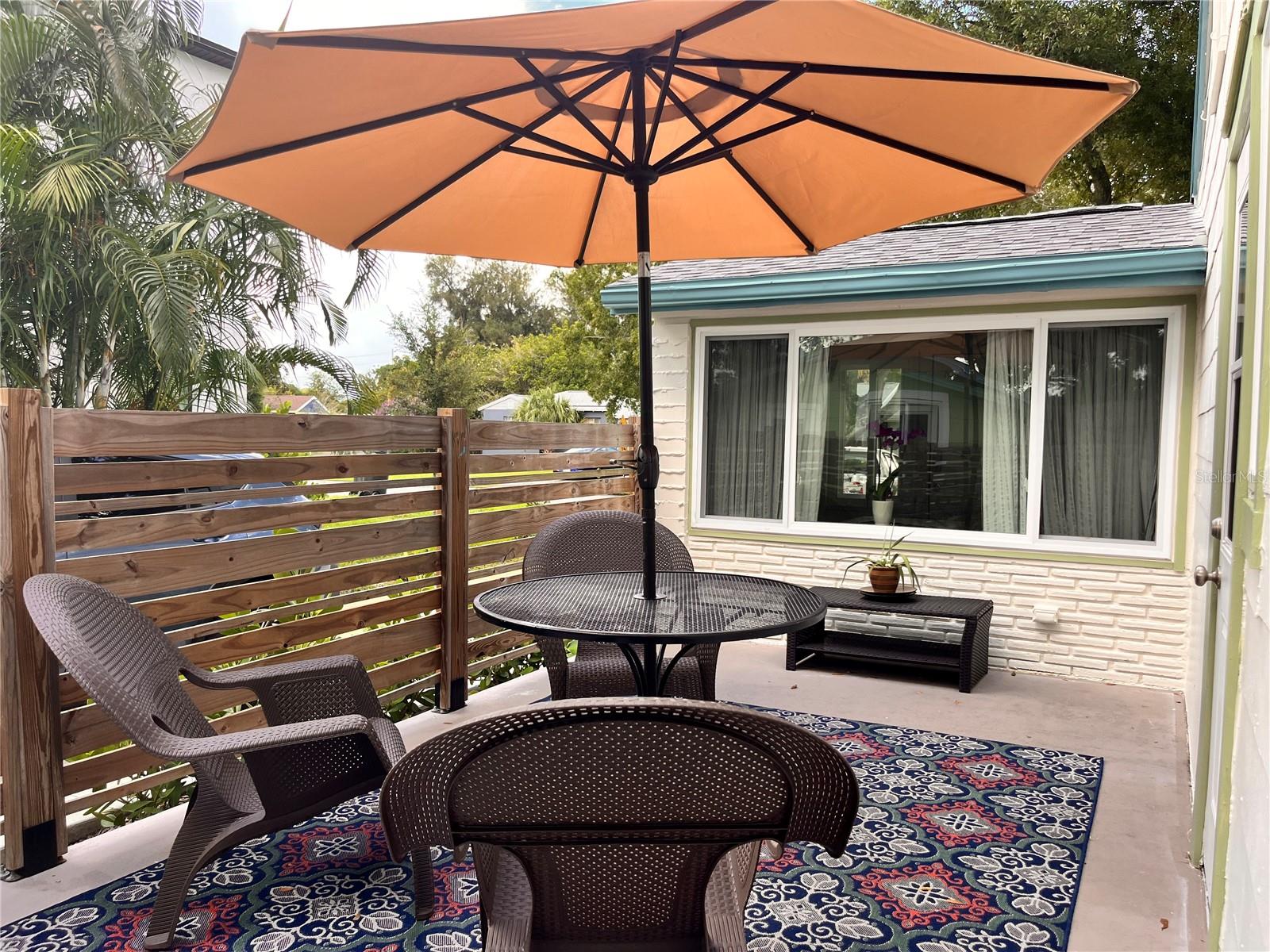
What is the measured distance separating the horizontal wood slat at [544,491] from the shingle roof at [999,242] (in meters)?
1.58

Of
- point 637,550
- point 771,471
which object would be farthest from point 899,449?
point 637,550

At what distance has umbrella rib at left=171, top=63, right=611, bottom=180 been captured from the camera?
8.96 ft

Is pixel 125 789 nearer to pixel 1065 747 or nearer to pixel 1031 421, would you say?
pixel 1065 747

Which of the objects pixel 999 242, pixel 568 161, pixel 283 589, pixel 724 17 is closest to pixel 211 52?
pixel 999 242

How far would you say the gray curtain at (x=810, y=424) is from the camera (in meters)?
7.14

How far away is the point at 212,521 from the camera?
3.63 meters

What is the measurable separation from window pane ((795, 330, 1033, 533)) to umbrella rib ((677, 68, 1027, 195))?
344 centimetres

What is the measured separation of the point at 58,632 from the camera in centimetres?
249

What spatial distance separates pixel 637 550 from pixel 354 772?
5.91ft

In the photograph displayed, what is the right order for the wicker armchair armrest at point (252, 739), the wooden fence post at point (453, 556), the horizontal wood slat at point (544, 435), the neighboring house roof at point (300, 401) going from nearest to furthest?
the wicker armchair armrest at point (252, 739)
the wooden fence post at point (453, 556)
the horizontal wood slat at point (544, 435)
the neighboring house roof at point (300, 401)

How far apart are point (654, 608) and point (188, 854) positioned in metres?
1.53

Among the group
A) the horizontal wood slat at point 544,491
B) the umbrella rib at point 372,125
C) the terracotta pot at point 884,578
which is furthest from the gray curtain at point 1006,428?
the umbrella rib at point 372,125

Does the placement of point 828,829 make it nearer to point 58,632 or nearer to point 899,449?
point 58,632

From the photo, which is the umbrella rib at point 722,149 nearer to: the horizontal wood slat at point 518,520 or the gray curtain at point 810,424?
the horizontal wood slat at point 518,520
